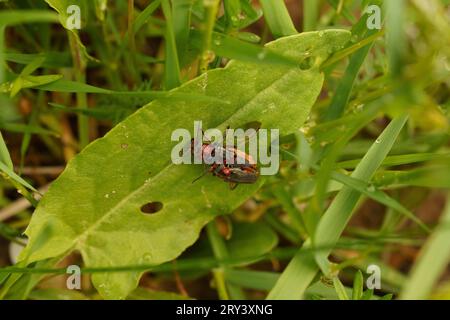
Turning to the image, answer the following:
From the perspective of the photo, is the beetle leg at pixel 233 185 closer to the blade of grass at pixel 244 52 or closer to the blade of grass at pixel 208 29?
the blade of grass at pixel 208 29

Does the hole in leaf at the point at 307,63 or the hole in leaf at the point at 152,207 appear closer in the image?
the hole in leaf at the point at 307,63

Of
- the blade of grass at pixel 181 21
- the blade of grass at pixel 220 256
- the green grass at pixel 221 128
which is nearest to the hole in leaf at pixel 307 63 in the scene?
the green grass at pixel 221 128

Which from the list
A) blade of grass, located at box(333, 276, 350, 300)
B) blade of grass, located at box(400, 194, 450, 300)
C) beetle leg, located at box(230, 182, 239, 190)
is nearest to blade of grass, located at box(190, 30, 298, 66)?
beetle leg, located at box(230, 182, 239, 190)

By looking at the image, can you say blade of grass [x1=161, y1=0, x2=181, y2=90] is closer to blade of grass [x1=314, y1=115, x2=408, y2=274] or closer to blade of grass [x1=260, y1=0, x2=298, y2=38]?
blade of grass [x1=260, y1=0, x2=298, y2=38]

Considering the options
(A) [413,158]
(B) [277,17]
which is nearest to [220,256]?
(A) [413,158]

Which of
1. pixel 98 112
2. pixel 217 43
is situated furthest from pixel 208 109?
pixel 98 112

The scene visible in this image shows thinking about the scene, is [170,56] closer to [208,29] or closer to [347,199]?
[208,29]

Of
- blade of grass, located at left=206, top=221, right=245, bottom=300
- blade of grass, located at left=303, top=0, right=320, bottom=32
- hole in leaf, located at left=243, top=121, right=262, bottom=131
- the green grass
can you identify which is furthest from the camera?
blade of grass, located at left=206, top=221, right=245, bottom=300

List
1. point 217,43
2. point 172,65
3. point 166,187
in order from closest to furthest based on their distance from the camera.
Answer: point 217,43
point 172,65
point 166,187
